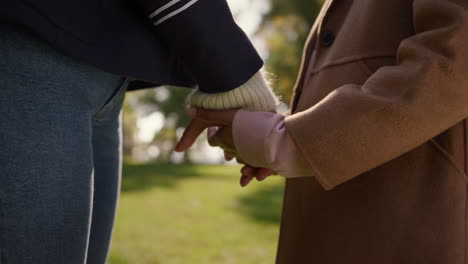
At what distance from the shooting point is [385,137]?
1180 millimetres

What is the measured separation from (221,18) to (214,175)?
27.2 feet

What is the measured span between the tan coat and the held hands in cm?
20

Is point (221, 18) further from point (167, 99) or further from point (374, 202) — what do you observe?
point (167, 99)

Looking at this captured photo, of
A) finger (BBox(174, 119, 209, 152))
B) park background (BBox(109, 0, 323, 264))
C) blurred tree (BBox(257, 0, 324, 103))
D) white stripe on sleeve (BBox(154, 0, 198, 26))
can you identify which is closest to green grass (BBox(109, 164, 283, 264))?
park background (BBox(109, 0, 323, 264))

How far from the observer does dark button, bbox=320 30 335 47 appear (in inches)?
59.2

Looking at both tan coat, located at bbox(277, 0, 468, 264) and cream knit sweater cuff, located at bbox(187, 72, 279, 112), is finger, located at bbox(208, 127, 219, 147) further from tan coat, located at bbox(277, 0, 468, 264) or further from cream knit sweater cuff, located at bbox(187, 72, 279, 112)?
tan coat, located at bbox(277, 0, 468, 264)

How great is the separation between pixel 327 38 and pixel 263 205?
5.04 m

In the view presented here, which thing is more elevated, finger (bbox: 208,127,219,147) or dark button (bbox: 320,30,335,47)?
dark button (bbox: 320,30,335,47)

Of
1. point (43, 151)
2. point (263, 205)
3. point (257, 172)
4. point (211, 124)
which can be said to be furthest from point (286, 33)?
point (43, 151)

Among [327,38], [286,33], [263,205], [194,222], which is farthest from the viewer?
[286,33]

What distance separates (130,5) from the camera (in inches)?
49.3

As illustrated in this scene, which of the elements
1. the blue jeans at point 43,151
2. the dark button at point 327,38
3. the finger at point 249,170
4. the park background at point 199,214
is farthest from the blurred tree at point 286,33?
the blue jeans at point 43,151

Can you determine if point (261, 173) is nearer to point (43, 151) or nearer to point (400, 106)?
point (400, 106)

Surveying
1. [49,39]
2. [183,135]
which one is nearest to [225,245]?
[183,135]
